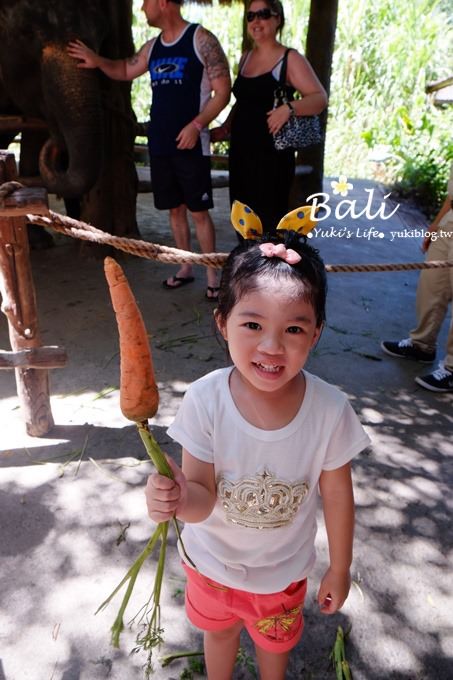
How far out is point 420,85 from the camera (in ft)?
40.6

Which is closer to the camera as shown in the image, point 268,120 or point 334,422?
point 334,422

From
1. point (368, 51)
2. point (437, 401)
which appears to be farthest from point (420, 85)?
point (437, 401)

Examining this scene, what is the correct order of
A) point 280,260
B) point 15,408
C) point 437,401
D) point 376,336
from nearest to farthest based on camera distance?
point 280,260 → point 15,408 → point 437,401 → point 376,336

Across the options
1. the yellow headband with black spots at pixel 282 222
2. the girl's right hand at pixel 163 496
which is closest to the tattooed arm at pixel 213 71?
the yellow headband with black spots at pixel 282 222

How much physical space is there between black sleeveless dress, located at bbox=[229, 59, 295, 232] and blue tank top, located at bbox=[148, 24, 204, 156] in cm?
27

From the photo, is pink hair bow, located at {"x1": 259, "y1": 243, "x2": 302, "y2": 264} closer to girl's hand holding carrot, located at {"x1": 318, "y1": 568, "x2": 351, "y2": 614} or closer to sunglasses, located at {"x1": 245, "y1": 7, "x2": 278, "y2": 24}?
girl's hand holding carrot, located at {"x1": 318, "y1": 568, "x2": 351, "y2": 614}

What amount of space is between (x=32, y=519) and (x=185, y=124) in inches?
104

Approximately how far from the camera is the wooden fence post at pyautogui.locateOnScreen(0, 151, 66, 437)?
207 centimetres

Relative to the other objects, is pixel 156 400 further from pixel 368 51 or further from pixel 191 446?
pixel 368 51

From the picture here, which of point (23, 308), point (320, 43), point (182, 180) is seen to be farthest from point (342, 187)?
point (23, 308)

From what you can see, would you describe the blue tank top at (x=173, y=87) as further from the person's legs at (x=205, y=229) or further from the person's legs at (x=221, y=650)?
the person's legs at (x=221, y=650)

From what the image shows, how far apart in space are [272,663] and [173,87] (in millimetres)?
3276

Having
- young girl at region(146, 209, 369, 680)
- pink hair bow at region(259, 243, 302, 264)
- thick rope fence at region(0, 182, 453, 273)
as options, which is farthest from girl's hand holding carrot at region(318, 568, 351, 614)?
thick rope fence at region(0, 182, 453, 273)

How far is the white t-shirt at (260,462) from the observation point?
3.94 feet
